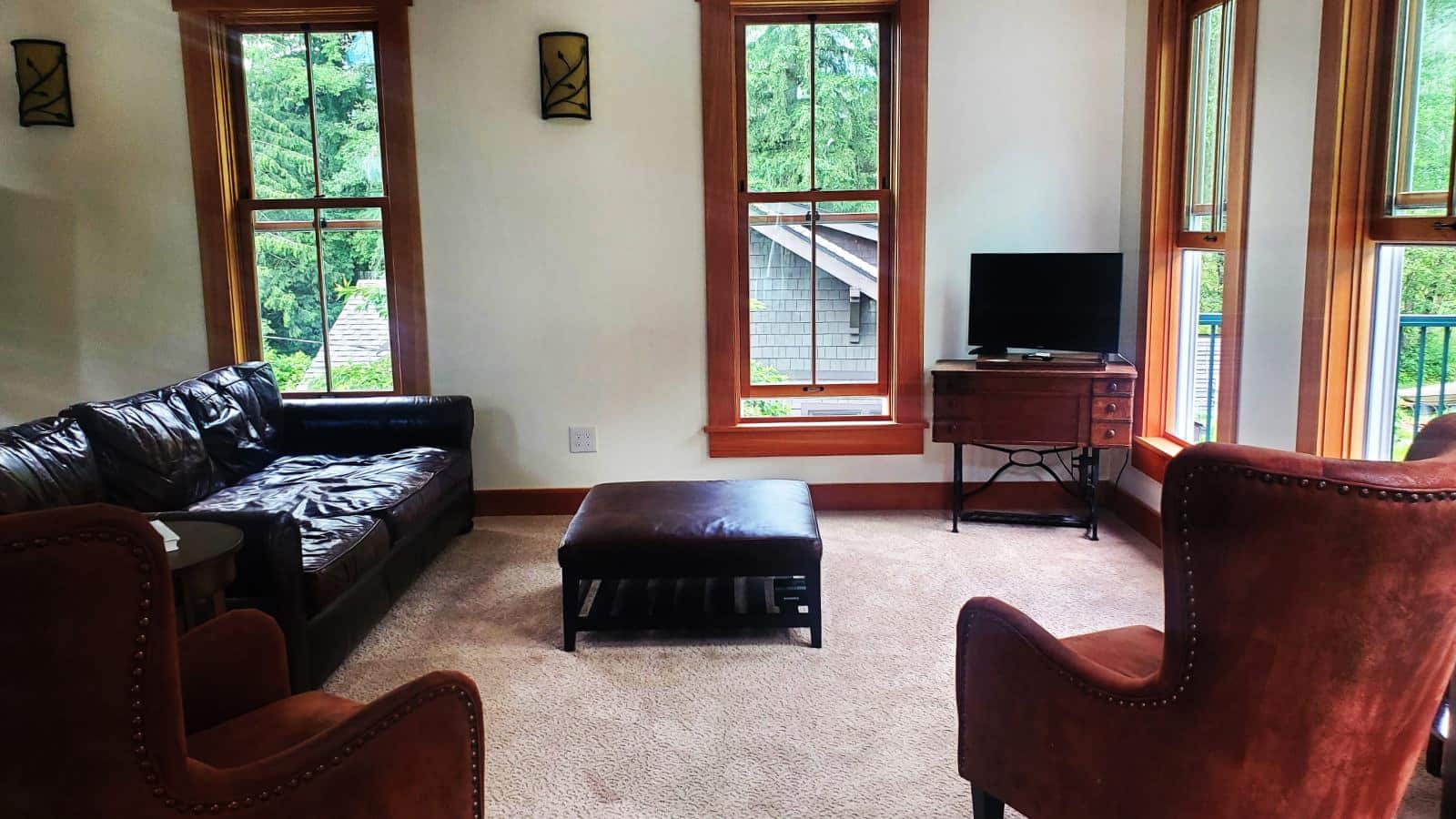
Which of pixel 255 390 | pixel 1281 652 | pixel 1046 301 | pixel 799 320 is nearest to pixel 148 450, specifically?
pixel 255 390

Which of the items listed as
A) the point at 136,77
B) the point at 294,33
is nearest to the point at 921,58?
the point at 294,33

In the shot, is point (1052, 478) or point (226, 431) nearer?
point (226, 431)

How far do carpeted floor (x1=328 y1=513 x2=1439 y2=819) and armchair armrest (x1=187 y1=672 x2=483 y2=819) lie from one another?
73 cm

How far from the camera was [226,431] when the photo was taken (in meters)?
3.89

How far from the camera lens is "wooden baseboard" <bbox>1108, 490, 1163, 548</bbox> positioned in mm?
4246

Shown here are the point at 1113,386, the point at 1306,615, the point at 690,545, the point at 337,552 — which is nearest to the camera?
the point at 1306,615

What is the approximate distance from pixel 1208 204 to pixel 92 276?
15.4ft

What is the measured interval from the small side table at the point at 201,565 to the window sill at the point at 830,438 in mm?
2519

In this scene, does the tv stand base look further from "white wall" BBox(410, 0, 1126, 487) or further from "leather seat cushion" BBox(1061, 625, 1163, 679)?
"leather seat cushion" BBox(1061, 625, 1163, 679)

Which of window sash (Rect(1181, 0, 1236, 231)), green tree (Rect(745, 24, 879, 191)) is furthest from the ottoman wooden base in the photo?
window sash (Rect(1181, 0, 1236, 231))

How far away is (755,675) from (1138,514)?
219 cm

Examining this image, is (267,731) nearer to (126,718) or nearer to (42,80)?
(126,718)

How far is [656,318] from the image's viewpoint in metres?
4.69

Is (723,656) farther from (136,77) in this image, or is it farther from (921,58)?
(136,77)
